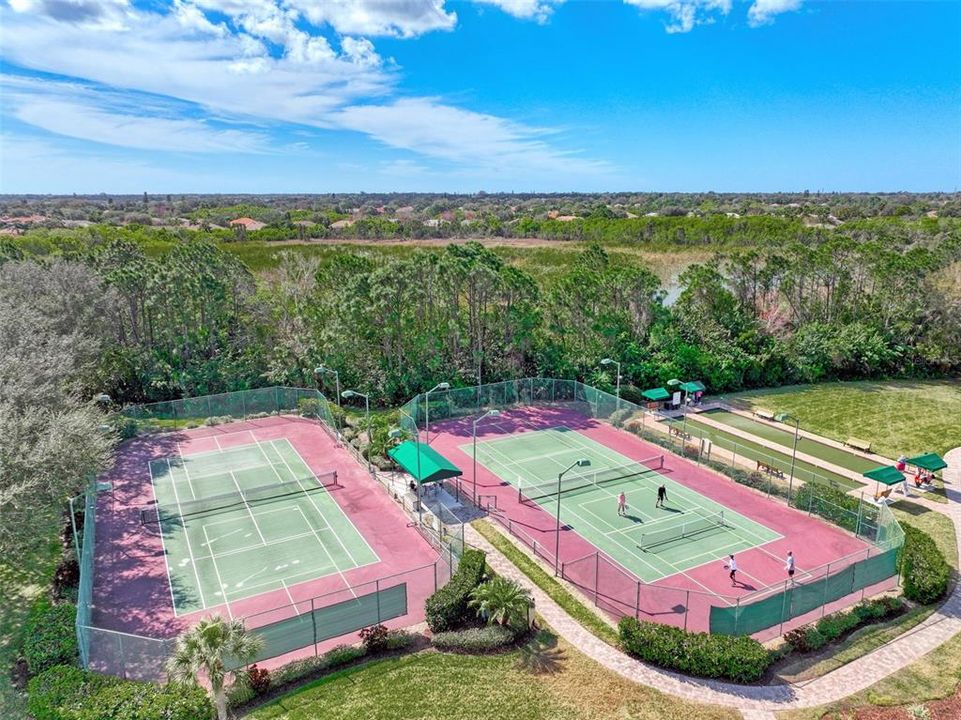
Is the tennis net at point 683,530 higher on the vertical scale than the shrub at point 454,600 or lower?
lower

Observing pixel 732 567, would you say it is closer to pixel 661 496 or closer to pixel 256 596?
pixel 661 496

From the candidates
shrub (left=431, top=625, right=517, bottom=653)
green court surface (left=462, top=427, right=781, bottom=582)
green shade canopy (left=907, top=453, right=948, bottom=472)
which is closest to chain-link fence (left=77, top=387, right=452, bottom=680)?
shrub (left=431, top=625, right=517, bottom=653)

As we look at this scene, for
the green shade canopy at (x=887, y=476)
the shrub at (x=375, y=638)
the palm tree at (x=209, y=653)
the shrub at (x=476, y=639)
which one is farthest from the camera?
the green shade canopy at (x=887, y=476)

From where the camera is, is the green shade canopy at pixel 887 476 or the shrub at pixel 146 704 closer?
the shrub at pixel 146 704

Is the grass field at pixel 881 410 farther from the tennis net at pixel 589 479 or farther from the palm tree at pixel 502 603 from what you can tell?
the palm tree at pixel 502 603

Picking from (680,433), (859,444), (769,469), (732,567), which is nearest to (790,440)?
(859,444)

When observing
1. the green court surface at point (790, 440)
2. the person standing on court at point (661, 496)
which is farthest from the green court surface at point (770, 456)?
the person standing on court at point (661, 496)
